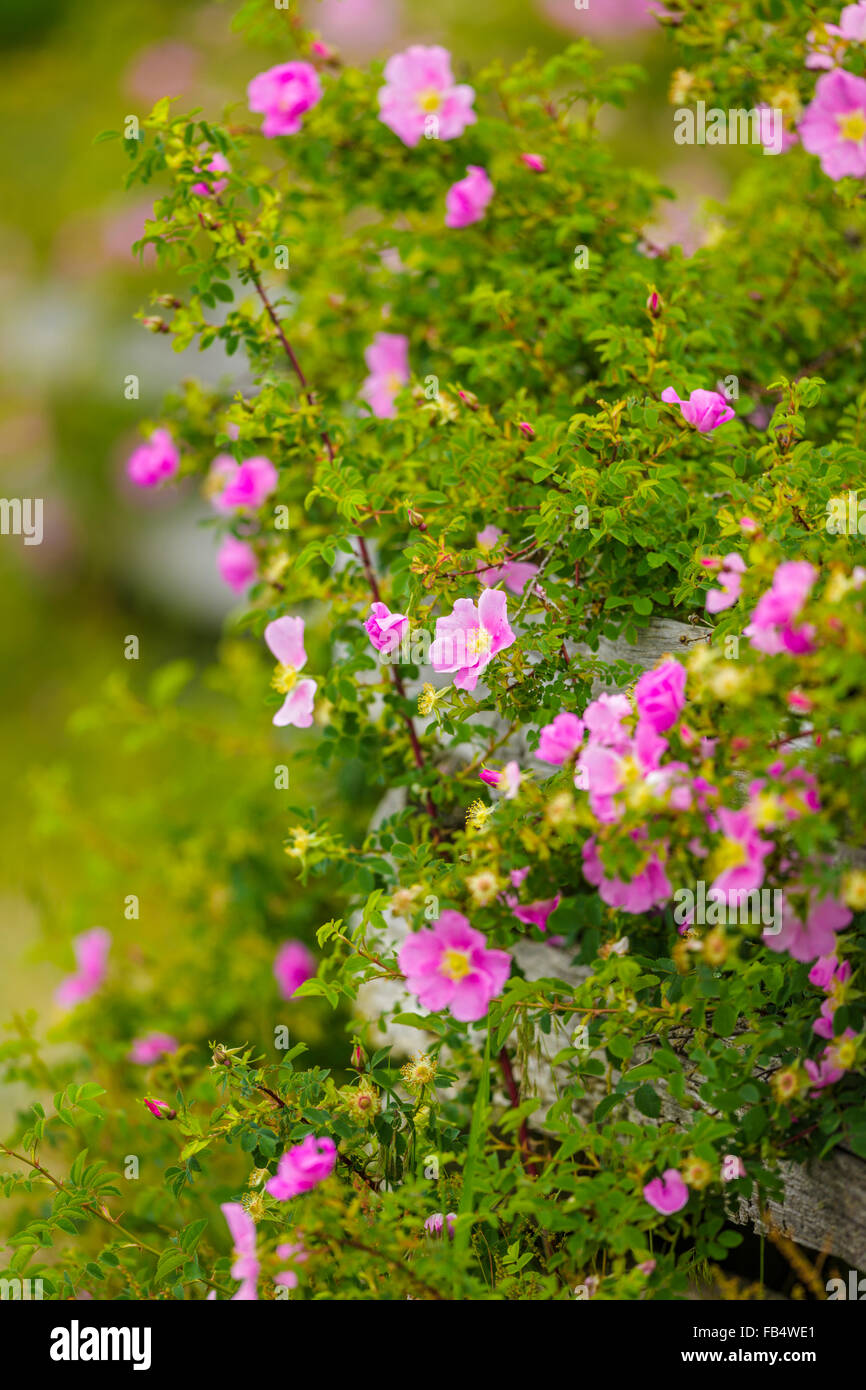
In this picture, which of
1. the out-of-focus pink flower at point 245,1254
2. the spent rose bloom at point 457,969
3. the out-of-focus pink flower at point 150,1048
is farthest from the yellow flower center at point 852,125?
the out-of-focus pink flower at point 150,1048

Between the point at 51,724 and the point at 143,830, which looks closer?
the point at 143,830

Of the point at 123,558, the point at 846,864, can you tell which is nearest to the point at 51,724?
the point at 123,558

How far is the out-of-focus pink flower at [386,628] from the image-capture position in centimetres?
128

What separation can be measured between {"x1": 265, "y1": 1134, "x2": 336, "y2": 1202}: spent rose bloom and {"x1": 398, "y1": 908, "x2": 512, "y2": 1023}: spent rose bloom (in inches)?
6.9

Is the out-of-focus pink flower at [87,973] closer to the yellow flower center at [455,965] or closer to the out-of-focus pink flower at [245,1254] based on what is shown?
the out-of-focus pink flower at [245,1254]

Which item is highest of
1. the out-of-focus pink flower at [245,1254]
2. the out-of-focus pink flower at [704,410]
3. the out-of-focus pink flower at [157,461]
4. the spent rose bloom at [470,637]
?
the out-of-focus pink flower at [157,461]

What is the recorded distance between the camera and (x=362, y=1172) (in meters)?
1.28

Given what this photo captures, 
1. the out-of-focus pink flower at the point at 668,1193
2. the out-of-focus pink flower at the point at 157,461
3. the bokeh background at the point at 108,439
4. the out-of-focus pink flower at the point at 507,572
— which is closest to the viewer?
the out-of-focus pink flower at the point at 668,1193

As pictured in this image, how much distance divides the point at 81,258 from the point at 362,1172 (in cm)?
381

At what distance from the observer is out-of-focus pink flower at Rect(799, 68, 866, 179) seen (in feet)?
5.19

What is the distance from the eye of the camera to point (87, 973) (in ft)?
7.43

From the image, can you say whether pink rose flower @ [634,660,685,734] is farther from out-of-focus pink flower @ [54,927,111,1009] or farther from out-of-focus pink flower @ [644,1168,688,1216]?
out-of-focus pink flower @ [54,927,111,1009]

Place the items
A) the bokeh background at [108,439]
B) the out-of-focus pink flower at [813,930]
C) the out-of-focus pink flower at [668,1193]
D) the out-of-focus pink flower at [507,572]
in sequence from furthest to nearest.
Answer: the bokeh background at [108,439] < the out-of-focus pink flower at [507,572] < the out-of-focus pink flower at [668,1193] < the out-of-focus pink flower at [813,930]
